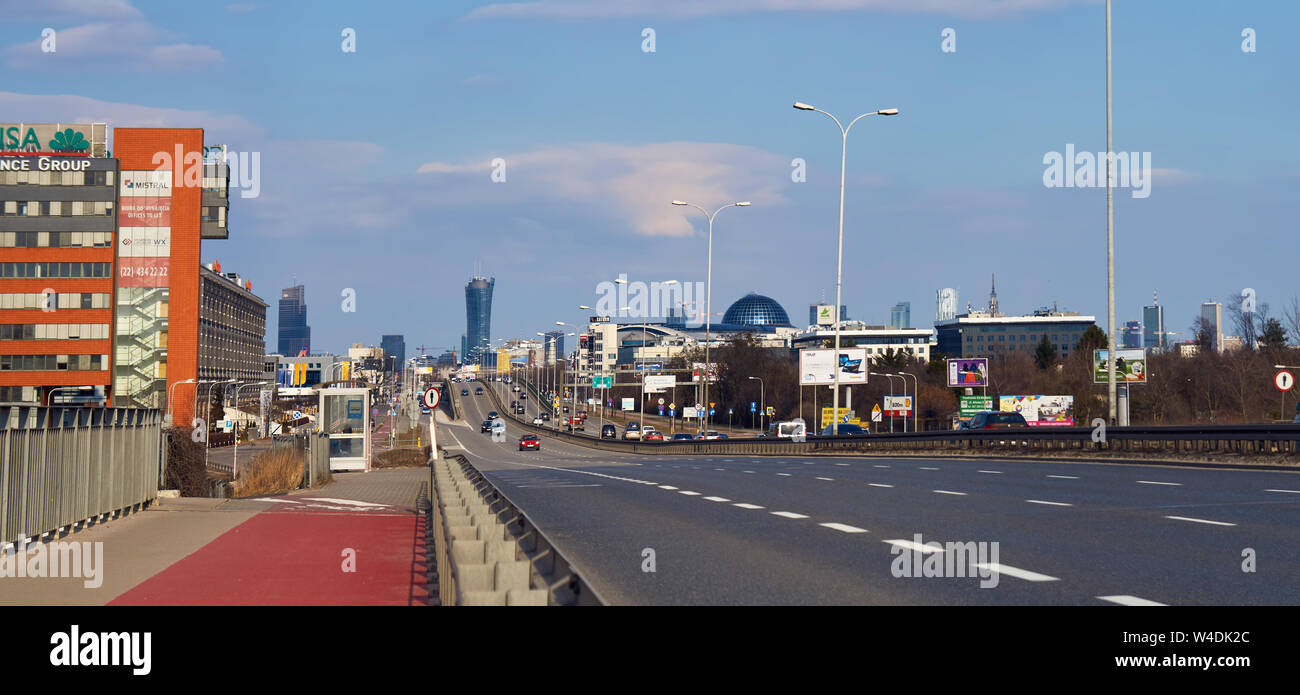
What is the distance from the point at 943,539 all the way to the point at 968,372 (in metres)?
90.1

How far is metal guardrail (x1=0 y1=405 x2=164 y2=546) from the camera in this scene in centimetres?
1262

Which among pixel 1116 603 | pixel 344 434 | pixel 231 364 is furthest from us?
pixel 231 364

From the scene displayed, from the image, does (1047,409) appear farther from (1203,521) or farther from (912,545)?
(912,545)

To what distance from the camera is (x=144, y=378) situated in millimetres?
98500

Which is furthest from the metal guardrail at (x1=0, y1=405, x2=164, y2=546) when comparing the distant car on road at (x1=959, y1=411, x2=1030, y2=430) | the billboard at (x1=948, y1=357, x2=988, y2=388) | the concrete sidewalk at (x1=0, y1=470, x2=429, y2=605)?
the billboard at (x1=948, y1=357, x2=988, y2=388)

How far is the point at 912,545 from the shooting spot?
1158 cm

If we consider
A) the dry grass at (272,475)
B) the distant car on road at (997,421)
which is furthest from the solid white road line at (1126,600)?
the distant car on road at (997,421)

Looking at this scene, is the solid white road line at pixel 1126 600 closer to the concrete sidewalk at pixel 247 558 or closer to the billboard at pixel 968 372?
the concrete sidewalk at pixel 247 558

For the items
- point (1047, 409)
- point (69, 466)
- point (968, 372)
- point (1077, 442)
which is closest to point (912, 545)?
point (69, 466)

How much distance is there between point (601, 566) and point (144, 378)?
97.0 m

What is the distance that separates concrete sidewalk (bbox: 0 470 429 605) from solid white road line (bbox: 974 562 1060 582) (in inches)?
186

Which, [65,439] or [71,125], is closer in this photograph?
[65,439]

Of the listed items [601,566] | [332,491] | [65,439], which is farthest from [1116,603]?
[332,491]
